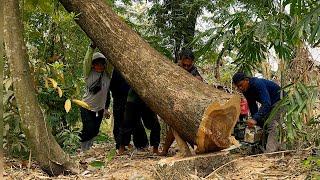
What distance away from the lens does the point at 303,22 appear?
324cm

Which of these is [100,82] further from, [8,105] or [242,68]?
[242,68]

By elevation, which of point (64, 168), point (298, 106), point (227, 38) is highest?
point (227, 38)

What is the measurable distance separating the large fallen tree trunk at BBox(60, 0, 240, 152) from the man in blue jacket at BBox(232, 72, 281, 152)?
0.64m

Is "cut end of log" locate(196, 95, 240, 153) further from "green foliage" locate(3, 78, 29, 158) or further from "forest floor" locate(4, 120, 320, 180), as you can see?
A: "green foliage" locate(3, 78, 29, 158)

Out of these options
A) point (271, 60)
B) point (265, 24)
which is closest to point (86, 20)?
point (265, 24)

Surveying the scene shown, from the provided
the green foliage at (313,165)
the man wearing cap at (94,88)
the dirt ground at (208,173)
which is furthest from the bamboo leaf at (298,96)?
the man wearing cap at (94,88)

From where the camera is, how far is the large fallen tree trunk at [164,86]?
396 cm

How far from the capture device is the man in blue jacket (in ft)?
15.2

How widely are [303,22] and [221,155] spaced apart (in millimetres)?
1439

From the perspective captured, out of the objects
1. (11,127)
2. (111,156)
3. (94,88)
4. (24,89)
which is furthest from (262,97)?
(11,127)

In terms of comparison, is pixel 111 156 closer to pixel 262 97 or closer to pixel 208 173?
pixel 208 173

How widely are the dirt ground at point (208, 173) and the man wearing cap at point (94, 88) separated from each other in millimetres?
731

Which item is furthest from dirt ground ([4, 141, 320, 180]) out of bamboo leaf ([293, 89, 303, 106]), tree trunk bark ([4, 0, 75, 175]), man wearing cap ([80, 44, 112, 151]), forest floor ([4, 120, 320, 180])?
man wearing cap ([80, 44, 112, 151])

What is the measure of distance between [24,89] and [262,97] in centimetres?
Result: 251
